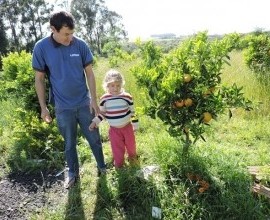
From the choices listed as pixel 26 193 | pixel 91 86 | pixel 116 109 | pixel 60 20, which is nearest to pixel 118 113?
pixel 116 109

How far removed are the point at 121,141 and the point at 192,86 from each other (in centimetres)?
105

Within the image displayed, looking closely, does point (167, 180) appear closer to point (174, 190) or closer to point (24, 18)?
point (174, 190)

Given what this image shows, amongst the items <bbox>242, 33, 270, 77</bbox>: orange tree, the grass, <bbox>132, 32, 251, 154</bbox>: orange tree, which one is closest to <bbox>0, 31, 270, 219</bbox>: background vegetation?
the grass

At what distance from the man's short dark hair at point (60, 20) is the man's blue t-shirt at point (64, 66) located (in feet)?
0.73

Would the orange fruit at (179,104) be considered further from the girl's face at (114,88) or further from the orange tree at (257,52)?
the orange tree at (257,52)

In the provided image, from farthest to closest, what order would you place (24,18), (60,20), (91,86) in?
1. (24,18)
2. (91,86)
3. (60,20)

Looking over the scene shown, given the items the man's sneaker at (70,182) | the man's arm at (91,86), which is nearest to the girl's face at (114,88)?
the man's arm at (91,86)

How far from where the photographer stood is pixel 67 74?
371cm

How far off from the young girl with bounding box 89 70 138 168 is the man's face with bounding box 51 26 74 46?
537mm

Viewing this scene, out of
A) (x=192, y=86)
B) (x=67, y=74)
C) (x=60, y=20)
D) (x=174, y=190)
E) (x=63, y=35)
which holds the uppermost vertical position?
(x=60, y=20)

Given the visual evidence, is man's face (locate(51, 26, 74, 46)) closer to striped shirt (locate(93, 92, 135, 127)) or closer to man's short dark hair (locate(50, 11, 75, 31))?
man's short dark hair (locate(50, 11, 75, 31))

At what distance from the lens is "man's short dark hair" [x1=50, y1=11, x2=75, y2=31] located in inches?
135

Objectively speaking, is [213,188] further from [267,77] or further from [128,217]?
[267,77]

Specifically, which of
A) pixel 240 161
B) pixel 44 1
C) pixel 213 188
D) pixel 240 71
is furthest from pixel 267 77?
pixel 44 1
